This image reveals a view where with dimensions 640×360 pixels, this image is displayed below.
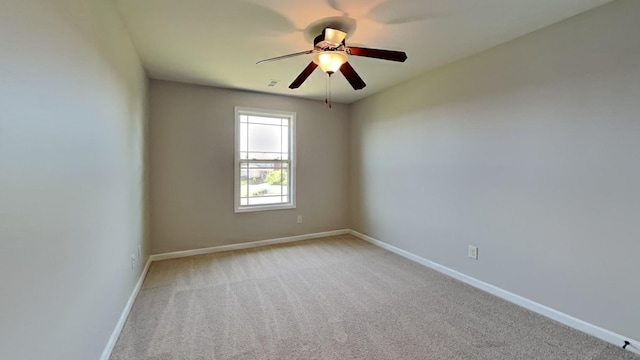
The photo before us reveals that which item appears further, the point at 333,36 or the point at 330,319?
the point at 330,319

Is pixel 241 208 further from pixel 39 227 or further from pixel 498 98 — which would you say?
pixel 498 98

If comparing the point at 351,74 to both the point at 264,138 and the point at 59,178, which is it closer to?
the point at 59,178

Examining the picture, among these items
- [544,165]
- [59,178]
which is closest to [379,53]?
[544,165]

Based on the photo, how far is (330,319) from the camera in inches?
87.4

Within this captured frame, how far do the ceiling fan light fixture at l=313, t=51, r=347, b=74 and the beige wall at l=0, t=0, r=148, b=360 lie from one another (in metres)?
1.50

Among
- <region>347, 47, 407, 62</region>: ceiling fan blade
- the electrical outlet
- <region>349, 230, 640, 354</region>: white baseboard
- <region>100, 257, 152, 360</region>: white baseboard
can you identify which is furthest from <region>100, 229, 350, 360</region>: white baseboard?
<region>347, 47, 407, 62</region>: ceiling fan blade

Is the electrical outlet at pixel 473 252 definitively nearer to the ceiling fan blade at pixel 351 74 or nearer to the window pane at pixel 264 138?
the ceiling fan blade at pixel 351 74

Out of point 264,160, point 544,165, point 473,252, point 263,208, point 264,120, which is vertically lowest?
point 473,252

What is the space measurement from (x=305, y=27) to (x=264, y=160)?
2443 mm

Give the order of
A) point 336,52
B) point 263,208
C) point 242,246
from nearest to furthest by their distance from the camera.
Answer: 1. point 336,52
2. point 242,246
3. point 263,208

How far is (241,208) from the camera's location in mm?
4145

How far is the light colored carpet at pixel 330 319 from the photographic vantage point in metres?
1.85

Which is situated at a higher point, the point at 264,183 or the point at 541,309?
the point at 264,183

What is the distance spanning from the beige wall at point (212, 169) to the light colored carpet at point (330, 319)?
0.72m
